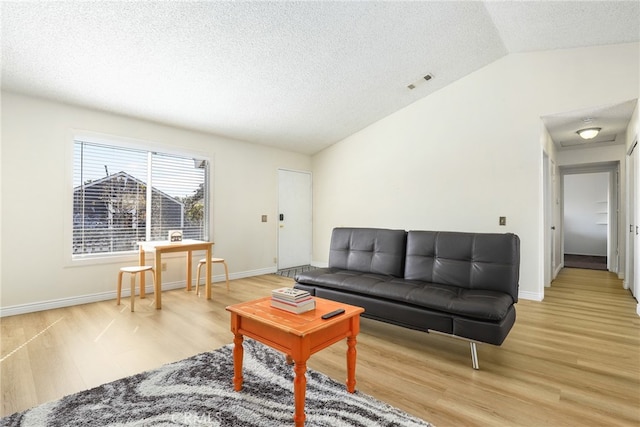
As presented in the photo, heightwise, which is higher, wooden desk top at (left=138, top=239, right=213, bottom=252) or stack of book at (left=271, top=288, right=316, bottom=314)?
wooden desk top at (left=138, top=239, right=213, bottom=252)

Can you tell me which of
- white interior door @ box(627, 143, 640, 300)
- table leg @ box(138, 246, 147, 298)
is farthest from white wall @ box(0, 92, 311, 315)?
white interior door @ box(627, 143, 640, 300)

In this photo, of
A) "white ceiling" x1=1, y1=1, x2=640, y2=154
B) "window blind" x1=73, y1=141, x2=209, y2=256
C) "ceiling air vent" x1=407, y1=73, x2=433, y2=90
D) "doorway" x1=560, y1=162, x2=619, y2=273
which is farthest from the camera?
"doorway" x1=560, y1=162, x2=619, y2=273


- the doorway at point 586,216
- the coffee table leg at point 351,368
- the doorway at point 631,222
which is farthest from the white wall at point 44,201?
the doorway at point 586,216

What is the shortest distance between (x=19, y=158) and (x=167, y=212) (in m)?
1.68

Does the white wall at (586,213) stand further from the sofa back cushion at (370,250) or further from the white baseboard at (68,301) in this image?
the white baseboard at (68,301)

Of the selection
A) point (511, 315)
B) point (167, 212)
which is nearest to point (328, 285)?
point (511, 315)

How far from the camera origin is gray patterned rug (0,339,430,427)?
1648 mm

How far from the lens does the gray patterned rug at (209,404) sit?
165 centimetres

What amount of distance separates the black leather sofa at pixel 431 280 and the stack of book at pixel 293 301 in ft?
3.15

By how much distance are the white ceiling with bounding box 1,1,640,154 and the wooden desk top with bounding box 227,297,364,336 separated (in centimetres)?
243

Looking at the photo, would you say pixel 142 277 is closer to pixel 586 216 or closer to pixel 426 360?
pixel 426 360

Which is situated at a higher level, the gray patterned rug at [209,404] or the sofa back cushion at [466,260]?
the sofa back cushion at [466,260]

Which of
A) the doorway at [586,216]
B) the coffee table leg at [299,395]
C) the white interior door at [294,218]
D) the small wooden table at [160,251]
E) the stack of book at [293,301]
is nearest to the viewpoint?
the coffee table leg at [299,395]

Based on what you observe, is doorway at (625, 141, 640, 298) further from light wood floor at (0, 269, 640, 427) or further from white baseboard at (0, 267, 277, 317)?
white baseboard at (0, 267, 277, 317)
